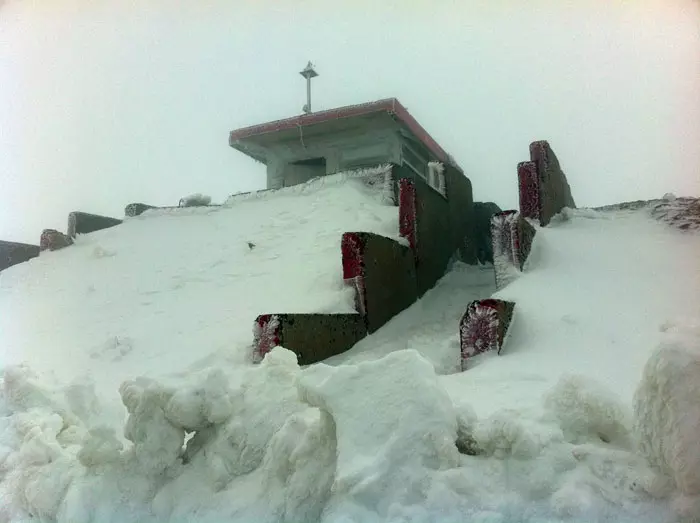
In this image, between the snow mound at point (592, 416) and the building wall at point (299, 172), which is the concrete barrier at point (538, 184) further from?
the building wall at point (299, 172)

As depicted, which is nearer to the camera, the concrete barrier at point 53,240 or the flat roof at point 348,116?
the concrete barrier at point 53,240

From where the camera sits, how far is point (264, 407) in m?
2.66

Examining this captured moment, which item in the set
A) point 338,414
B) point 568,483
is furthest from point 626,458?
point 338,414

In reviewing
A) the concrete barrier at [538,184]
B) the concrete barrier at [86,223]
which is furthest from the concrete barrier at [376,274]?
the concrete barrier at [86,223]

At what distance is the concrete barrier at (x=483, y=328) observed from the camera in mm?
4184

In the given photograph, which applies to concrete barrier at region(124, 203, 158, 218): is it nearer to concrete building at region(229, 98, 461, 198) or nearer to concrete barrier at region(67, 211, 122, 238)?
concrete barrier at region(67, 211, 122, 238)

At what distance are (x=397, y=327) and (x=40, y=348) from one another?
3683 mm

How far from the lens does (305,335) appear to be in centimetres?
476

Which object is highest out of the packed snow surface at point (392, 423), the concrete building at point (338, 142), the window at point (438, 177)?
the concrete building at point (338, 142)

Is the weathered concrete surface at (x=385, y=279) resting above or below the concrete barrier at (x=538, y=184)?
below

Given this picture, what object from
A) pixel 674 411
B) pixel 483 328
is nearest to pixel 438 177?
pixel 483 328

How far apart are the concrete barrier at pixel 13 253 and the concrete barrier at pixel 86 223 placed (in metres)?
0.71

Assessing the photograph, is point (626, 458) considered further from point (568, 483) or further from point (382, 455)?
point (382, 455)

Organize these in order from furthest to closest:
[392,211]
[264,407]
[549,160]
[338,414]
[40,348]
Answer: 1. [392,211]
2. [549,160]
3. [40,348]
4. [264,407]
5. [338,414]
